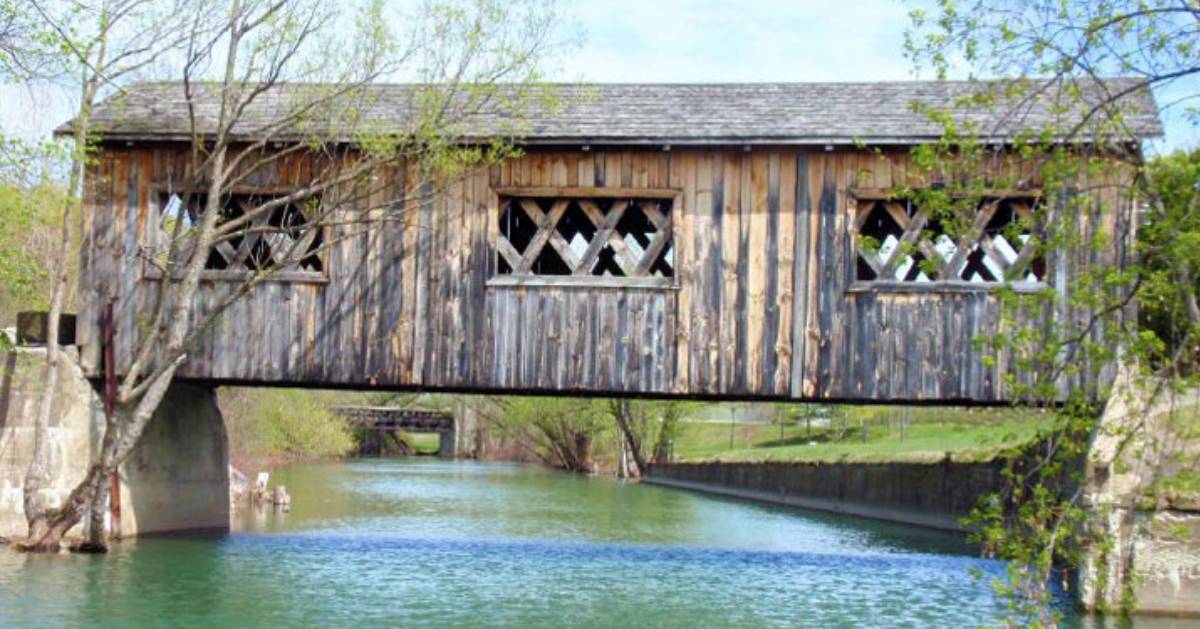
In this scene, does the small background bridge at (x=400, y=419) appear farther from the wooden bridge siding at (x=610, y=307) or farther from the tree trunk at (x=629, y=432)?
the wooden bridge siding at (x=610, y=307)

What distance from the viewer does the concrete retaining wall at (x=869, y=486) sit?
23.8 metres

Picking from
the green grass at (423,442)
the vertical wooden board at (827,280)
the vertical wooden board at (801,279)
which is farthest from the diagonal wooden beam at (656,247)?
the green grass at (423,442)

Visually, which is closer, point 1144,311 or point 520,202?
point 1144,311

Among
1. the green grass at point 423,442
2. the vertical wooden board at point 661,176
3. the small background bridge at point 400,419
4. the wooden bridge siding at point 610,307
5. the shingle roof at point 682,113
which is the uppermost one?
the shingle roof at point 682,113

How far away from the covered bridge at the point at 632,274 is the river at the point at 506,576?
2157 millimetres

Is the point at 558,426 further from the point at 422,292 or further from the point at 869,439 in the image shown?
the point at 422,292

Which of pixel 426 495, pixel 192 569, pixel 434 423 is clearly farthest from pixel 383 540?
pixel 434 423

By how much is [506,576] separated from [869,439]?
27970mm

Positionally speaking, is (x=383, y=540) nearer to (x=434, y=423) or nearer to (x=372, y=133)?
(x=372, y=133)

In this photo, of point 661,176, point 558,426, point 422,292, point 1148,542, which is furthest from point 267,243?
point 558,426

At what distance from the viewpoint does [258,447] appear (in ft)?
130

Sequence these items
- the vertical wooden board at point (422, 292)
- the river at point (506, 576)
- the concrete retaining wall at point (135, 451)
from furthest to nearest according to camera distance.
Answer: the concrete retaining wall at point (135, 451) → the vertical wooden board at point (422, 292) → the river at point (506, 576)

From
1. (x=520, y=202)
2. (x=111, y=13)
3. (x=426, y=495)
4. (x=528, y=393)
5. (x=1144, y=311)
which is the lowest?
(x=426, y=495)

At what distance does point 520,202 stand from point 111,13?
195 inches
